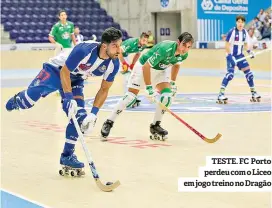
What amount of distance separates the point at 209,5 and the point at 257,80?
9.05 meters

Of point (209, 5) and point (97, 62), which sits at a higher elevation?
point (97, 62)


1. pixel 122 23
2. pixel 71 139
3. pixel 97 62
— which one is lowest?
pixel 122 23

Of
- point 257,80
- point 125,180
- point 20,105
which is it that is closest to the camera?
point 125,180

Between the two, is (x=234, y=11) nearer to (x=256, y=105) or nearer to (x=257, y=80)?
(x=257, y=80)

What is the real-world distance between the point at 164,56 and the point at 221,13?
17214mm

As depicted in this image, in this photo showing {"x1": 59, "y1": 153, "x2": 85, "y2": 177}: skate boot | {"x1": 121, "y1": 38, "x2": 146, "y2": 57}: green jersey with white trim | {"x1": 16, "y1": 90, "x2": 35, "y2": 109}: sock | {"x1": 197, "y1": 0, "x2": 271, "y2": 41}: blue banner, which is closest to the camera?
{"x1": 59, "y1": 153, "x2": 85, "y2": 177}: skate boot

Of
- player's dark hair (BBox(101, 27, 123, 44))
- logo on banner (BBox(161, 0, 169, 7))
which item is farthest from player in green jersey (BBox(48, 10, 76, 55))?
logo on banner (BBox(161, 0, 169, 7))

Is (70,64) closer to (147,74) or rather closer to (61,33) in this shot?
(147,74)

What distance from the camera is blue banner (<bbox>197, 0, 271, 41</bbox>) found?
23.1 m

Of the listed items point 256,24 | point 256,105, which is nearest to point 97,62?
point 256,105

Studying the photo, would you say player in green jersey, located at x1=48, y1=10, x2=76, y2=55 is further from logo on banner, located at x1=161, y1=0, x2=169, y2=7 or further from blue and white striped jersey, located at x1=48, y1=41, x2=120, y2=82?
logo on banner, located at x1=161, y1=0, x2=169, y2=7

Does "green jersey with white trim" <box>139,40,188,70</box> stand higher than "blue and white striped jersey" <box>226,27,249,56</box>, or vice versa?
"green jersey with white trim" <box>139,40,188,70</box>

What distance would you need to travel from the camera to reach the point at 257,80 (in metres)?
14.8

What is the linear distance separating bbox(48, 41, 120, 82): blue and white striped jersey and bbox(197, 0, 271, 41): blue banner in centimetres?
1862
